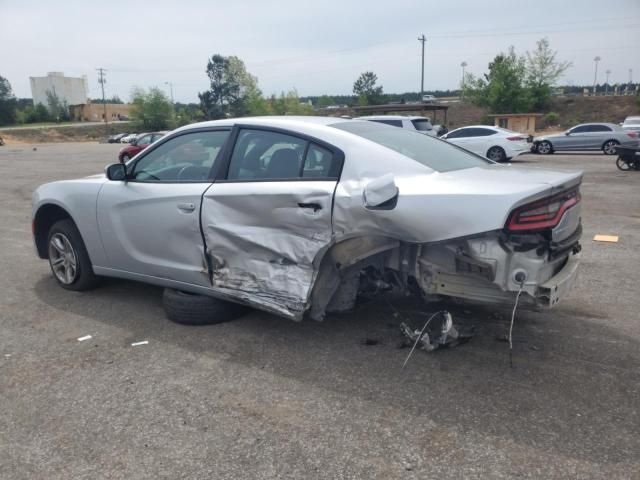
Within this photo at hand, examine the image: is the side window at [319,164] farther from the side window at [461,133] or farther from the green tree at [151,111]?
the green tree at [151,111]

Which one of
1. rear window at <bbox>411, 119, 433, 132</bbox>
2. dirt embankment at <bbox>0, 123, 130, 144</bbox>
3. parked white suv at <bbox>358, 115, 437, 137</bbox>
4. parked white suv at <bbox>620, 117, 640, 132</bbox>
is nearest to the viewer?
parked white suv at <bbox>358, 115, 437, 137</bbox>

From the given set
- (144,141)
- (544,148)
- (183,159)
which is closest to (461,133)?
(544,148)

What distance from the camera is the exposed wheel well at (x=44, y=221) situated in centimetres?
519

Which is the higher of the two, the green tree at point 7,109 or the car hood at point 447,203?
the green tree at point 7,109

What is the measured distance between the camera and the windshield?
3.70m

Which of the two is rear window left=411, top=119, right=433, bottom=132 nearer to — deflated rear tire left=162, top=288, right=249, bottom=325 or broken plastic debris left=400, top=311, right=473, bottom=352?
deflated rear tire left=162, top=288, right=249, bottom=325

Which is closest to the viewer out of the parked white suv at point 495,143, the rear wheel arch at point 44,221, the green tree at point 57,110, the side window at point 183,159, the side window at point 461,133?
the side window at point 183,159

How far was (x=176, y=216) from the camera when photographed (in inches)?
162

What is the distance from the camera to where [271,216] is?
370 cm

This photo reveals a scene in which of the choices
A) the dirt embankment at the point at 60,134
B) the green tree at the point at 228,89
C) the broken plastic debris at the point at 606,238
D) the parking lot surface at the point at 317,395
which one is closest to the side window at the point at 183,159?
the parking lot surface at the point at 317,395

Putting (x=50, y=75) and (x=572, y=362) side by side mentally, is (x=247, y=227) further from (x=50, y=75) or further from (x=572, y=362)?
(x=50, y=75)

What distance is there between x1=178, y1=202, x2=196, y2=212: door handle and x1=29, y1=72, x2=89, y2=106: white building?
140 meters

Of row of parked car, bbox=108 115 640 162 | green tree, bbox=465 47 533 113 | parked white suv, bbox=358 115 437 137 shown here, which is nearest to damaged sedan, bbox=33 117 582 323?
parked white suv, bbox=358 115 437 137

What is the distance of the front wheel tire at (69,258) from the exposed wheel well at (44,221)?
126 millimetres
